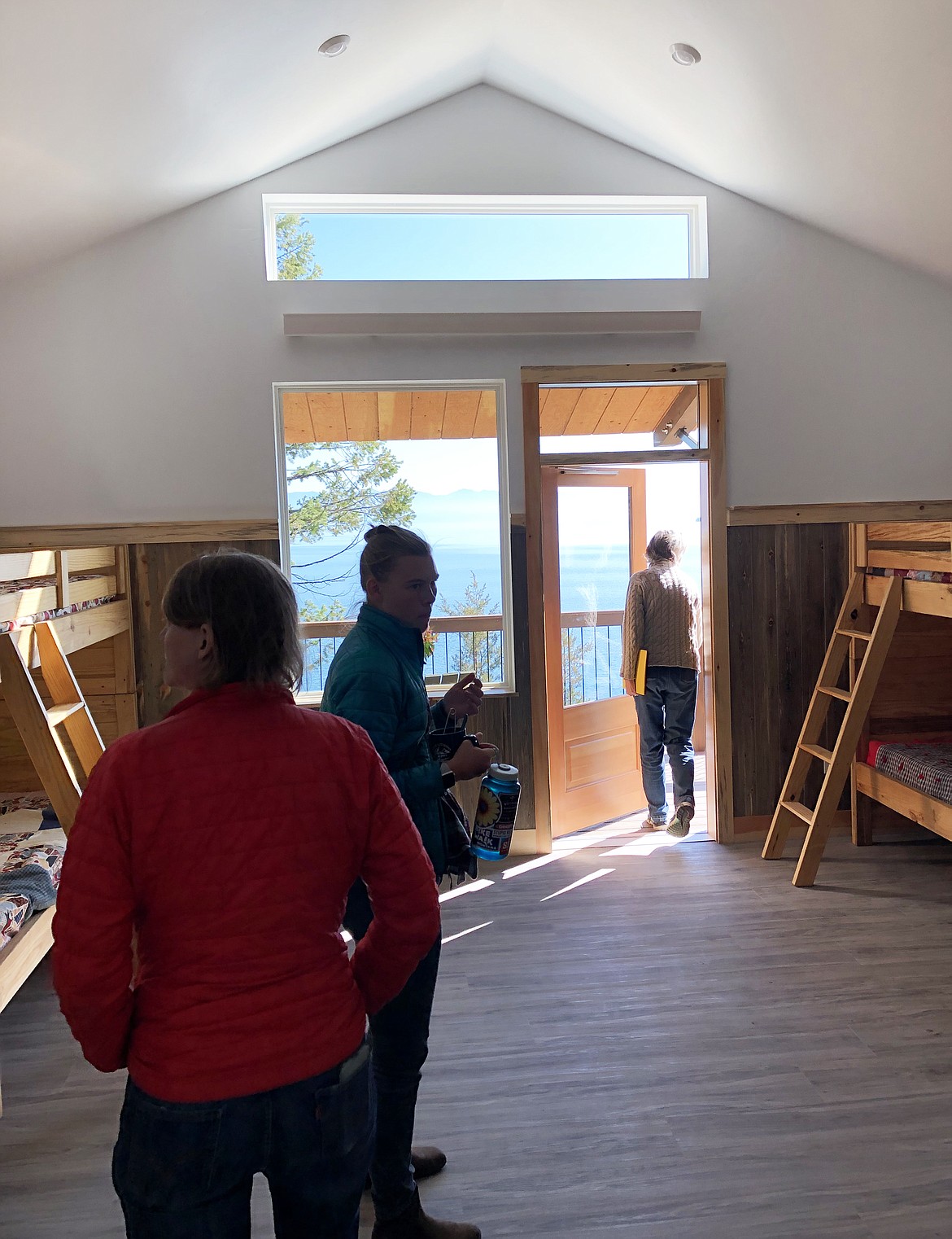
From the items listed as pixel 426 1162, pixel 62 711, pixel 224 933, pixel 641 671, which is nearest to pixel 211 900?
pixel 224 933

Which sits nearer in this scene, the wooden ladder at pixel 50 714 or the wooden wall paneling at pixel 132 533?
the wooden ladder at pixel 50 714

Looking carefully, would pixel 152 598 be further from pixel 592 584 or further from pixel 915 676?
pixel 915 676

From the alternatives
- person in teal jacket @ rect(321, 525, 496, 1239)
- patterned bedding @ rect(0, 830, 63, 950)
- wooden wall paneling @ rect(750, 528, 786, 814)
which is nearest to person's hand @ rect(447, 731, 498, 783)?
person in teal jacket @ rect(321, 525, 496, 1239)

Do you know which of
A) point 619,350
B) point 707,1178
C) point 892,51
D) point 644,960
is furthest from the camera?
point 619,350

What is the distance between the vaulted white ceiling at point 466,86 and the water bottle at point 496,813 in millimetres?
2326

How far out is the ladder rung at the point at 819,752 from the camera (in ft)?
14.1

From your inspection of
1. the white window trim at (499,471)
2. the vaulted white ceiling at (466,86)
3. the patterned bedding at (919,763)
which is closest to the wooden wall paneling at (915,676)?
the patterned bedding at (919,763)

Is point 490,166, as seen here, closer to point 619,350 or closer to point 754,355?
point 619,350

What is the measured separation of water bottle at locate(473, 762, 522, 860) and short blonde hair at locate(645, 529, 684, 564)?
2843mm

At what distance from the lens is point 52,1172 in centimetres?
238

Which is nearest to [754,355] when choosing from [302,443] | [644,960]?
[302,443]

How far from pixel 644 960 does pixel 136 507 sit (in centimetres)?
294

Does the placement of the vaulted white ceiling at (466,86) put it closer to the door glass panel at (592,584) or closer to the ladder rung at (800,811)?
the door glass panel at (592,584)

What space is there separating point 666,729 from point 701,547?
0.96 metres
